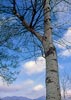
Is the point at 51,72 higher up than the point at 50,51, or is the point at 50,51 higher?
the point at 50,51

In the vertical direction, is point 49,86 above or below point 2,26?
below

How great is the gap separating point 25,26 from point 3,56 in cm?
1458

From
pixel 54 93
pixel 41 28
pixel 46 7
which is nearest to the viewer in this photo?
pixel 54 93

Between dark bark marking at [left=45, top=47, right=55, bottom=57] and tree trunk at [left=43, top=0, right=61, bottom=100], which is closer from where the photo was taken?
tree trunk at [left=43, top=0, right=61, bottom=100]

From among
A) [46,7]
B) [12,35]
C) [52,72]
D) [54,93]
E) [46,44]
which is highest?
[46,7]

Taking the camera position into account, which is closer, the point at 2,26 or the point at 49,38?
the point at 49,38

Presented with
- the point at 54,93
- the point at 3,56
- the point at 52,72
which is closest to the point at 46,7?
the point at 52,72

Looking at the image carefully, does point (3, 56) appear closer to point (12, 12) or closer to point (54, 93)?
point (12, 12)

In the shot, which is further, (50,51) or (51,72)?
(50,51)

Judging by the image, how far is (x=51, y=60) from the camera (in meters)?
7.55

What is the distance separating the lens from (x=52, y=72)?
7352mm

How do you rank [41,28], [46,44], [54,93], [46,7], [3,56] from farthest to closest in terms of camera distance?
[3,56], [41,28], [46,7], [46,44], [54,93]

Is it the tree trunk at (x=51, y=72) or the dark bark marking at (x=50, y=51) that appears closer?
the tree trunk at (x=51, y=72)

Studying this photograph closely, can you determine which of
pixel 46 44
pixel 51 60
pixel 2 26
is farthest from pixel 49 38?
pixel 2 26
